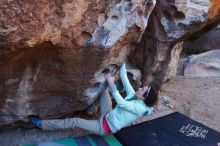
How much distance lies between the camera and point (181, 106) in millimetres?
4863

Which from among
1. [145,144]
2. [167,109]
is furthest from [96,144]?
[167,109]

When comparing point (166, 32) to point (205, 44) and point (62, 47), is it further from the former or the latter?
point (205, 44)

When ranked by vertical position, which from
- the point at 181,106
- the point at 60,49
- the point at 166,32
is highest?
the point at 60,49

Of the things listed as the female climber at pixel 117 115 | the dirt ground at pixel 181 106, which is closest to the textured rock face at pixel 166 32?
the dirt ground at pixel 181 106

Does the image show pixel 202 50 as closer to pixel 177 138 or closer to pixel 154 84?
pixel 154 84

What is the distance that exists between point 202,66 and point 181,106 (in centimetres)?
157

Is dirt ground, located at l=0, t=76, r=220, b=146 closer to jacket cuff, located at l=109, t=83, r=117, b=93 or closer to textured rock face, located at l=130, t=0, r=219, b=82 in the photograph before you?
textured rock face, located at l=130, t=0, r=219, b=82

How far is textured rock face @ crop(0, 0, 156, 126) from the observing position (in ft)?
8.48

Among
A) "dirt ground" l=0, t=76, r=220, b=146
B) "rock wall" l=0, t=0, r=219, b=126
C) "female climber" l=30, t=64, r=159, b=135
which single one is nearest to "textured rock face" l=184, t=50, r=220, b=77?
"dirt ground" l=0, t=76, r=220, b=146

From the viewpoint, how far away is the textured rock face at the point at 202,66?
6.16 m

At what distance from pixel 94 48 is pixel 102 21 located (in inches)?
9.1

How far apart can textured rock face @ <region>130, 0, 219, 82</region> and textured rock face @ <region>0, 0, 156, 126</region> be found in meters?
0.84

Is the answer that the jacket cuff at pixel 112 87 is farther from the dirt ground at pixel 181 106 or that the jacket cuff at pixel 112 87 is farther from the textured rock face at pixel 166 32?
the textured rock face at pixel 166 32

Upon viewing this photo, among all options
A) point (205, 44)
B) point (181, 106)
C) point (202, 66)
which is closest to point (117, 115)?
point (181, 106)
